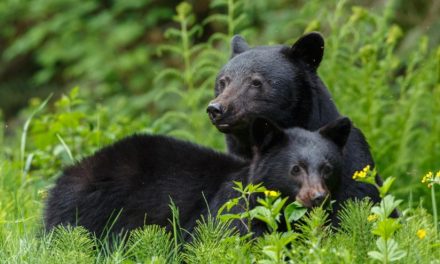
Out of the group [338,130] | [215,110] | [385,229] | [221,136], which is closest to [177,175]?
[215,110]

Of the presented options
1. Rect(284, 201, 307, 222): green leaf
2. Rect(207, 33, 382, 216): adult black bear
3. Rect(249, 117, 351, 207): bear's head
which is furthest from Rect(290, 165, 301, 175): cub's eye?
Rect(207, 33, 382, 216): adult black bear

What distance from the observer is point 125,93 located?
1403 cm

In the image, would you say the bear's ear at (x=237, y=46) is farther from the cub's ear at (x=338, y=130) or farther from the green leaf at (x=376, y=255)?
the green leaf at (x=376, y=255)

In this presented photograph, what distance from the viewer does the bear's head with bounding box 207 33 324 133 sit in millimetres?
6090

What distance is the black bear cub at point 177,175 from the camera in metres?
5.27

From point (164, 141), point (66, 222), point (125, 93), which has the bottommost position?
point (125, 93)

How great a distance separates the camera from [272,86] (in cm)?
622

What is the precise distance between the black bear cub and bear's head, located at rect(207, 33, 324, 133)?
0.99 ft

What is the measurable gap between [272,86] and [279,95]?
77mm

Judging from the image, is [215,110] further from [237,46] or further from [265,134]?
[237,46]

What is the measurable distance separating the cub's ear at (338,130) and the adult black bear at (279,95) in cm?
50

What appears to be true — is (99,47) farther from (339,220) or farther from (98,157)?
(339,220)

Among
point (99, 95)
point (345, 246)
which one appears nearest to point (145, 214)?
point (345, 246)

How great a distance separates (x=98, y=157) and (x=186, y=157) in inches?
24.2
